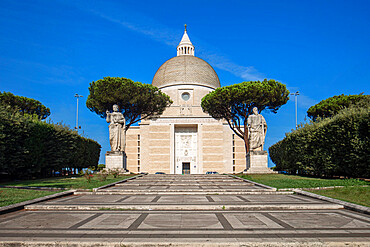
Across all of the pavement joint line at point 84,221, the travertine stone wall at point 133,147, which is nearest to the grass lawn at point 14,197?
the pavement joint line at point 84,221

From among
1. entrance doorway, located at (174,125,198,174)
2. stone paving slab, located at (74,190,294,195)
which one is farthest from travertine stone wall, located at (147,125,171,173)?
stone paving slab, located at (74,190,294,195)

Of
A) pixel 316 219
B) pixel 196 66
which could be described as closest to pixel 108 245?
pixel 316 219

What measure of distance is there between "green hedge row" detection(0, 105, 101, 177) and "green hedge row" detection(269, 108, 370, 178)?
17.4 m

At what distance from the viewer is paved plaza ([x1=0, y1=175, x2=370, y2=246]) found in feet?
13.3

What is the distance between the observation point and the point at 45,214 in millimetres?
6250

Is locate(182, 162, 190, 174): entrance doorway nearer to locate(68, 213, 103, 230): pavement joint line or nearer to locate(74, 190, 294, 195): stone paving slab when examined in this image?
locate(74, 190, 294, 195): stone paving slab

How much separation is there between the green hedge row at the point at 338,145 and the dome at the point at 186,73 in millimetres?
28654

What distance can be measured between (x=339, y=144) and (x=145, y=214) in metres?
12.9

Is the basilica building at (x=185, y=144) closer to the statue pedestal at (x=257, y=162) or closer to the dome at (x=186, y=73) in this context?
the dome at (x=186, y=73)

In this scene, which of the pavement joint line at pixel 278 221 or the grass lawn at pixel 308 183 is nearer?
the pavement joint line at pixel 278 221

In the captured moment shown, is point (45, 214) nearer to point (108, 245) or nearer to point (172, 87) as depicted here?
point (108, 245)

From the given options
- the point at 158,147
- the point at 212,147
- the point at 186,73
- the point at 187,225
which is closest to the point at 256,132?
the point at 187,225

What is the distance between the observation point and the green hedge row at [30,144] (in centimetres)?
1612

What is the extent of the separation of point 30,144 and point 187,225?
53.7ft
